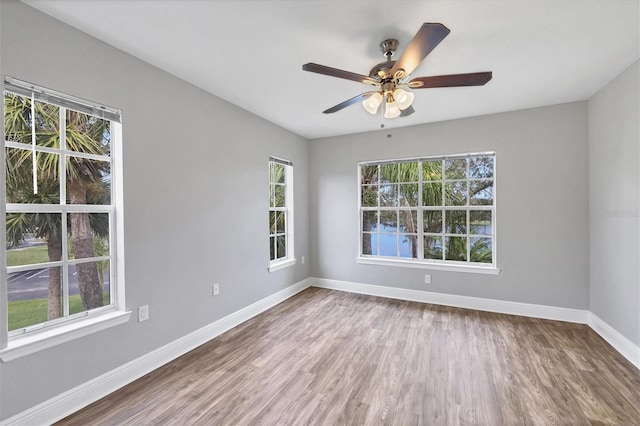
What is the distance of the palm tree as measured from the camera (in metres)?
1.68

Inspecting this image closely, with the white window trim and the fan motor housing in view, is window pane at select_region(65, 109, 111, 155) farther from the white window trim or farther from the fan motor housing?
the white window trim

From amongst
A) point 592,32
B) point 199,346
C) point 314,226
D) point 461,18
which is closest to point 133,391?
point 199,346

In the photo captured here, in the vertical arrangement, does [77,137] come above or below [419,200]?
above

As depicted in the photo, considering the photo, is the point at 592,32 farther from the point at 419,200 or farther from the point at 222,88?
→ the point at 222,88

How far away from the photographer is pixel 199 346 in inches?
105

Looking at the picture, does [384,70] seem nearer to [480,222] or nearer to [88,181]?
[88,181]

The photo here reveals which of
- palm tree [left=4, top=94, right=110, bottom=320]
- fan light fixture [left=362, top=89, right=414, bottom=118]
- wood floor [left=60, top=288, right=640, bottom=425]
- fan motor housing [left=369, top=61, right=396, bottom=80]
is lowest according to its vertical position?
wood floor [left=60, top=288, right=640, bottom=425]

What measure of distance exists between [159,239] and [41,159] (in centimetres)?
93

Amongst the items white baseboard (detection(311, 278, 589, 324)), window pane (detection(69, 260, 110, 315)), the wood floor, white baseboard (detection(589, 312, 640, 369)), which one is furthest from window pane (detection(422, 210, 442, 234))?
window pane (detection(69, 260, 110, 315))

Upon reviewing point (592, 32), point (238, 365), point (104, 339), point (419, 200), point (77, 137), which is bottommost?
point (238, 365)

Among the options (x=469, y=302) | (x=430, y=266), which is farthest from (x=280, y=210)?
(x=469, y=302)

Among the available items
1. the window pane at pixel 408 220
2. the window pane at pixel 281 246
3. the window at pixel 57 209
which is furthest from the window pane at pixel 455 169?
the window at pixel 57 209

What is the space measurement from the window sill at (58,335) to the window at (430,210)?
325 cm

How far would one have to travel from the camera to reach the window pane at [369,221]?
4359 millimetres
